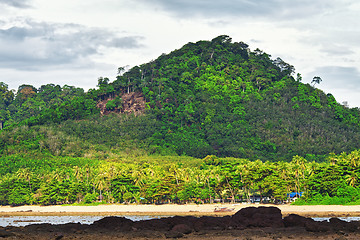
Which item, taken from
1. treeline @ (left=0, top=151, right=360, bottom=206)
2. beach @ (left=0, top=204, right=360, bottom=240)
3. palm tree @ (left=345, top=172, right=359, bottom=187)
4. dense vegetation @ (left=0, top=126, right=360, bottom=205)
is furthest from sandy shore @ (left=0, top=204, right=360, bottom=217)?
beach @ (left=0, top=204, right=360, bottom=240)

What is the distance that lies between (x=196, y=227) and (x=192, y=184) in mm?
77400

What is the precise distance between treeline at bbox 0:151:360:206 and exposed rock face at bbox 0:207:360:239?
182ft

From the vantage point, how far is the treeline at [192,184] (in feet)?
298

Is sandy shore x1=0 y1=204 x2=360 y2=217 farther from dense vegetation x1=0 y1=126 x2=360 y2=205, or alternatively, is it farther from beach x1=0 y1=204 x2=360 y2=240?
beach x1=0 y1=204 x2=360 y2=240

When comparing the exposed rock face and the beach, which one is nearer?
the beach

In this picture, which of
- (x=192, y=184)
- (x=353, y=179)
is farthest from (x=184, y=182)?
(x=353, y=179)

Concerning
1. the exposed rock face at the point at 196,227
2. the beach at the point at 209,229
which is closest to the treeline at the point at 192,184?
the exposed rock face at the point at 196,227

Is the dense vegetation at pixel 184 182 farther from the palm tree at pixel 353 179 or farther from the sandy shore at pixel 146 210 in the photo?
the sandy shore at pixel 146 210

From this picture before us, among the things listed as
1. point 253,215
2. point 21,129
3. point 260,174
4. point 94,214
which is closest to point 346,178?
point 260,174

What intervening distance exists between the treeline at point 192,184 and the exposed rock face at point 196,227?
182 feet

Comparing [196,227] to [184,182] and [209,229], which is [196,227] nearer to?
[209,229]

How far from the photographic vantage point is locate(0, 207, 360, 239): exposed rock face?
29.6 metres

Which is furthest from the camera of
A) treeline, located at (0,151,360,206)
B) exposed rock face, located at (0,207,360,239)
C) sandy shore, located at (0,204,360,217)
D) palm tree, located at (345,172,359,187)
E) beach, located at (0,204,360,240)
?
treeline, located at (0,151,360,206)

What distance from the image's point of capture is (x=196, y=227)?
107 feet
